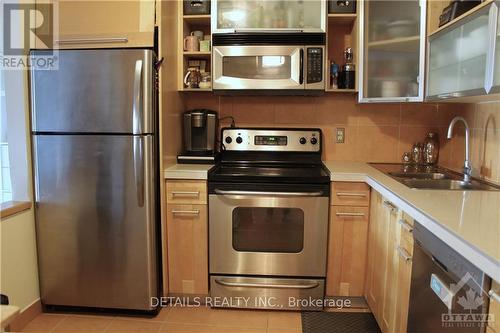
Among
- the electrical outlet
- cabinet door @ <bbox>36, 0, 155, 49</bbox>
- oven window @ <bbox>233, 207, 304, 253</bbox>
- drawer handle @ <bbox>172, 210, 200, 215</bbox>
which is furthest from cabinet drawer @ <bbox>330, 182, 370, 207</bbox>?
cabinet door @ <bbox>36, 0, 155, 49</bbox>

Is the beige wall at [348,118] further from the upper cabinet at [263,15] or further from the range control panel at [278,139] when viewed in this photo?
the upper cabinet at [263,15]

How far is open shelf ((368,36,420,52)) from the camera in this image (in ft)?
7.00

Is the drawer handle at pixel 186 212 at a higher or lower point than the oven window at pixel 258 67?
lower

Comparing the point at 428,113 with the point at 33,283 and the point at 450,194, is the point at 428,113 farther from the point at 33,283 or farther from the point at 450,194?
the point at 33,283

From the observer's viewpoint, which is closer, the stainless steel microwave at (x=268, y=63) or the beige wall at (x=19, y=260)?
the beige wall at (x=19, y=260)

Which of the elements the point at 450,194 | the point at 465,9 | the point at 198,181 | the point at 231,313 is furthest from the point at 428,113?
the point at 231,313

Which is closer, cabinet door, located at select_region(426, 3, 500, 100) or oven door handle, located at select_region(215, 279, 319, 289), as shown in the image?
cabinet door, located at select_region(426, 3, 500, 100)

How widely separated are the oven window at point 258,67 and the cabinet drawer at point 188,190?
737mm

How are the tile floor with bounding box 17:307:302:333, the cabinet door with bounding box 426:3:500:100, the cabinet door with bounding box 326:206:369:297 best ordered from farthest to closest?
the cabinet door with bounding box 326:206:369:297 → the tile floor with bounding box 17:307:302:333 → the cabinet door with bounding box 426:3:500:100

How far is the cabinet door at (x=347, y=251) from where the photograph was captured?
2.21 m

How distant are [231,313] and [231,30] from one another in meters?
1.77
